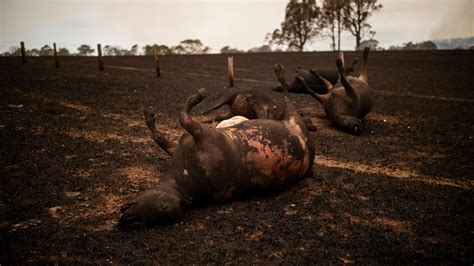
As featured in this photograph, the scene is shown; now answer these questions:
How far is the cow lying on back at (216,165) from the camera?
338 centimetres

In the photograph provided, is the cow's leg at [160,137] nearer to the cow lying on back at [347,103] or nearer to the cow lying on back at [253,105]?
the cow lying on back at [253,105]

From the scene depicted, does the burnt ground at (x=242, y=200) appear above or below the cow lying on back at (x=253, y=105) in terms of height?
below

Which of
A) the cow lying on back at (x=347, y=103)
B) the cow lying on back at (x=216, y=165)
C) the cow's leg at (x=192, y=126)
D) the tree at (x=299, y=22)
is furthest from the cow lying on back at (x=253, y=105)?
the tree at (x=299, y=22)

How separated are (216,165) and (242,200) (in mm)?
765

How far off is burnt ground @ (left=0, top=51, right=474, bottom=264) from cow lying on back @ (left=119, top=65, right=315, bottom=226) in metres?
0.22

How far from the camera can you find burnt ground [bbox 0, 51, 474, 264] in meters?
3.16

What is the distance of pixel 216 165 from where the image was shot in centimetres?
354

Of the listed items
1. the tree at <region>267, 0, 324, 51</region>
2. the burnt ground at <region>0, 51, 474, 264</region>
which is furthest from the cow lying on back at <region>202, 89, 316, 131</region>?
the tree at <region>267, 0, 324, 51</region>

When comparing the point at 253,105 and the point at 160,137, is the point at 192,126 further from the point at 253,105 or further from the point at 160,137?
the point at 253,105

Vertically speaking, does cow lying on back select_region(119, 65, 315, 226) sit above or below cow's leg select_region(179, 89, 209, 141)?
below

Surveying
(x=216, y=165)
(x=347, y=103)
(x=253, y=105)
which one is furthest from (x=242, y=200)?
(x=347, y=103)

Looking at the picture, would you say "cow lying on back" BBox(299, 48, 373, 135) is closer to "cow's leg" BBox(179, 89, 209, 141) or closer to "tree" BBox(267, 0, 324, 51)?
"cow's leg" BBox(179, 89, 209, 141)

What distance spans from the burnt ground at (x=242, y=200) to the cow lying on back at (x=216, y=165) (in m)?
0.22

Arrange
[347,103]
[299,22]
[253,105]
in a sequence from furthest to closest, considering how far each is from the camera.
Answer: [299,22], [347,103], [253,105]
